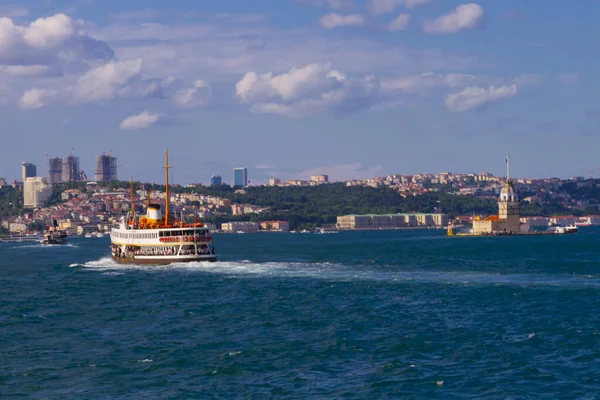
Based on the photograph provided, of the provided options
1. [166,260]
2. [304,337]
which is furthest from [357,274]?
[304,337]

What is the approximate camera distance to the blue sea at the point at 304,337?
3331 cm

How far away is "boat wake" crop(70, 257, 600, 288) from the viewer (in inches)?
2717

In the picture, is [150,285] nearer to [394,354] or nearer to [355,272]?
[355,272]

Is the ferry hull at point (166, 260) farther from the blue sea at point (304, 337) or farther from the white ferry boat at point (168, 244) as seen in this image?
the blue sea at point (304, 337)

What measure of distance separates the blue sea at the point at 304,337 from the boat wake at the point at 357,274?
366 mm

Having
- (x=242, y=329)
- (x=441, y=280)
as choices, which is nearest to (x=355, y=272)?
(x=441, y=280)

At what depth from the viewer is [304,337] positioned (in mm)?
42969

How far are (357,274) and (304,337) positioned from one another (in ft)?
115

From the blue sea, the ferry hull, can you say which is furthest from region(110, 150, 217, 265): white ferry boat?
the blue sea

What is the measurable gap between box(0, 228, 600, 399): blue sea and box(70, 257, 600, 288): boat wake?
0.37 metres

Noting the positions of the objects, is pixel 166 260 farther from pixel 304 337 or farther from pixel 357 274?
pixel 304 337

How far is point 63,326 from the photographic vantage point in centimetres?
4809

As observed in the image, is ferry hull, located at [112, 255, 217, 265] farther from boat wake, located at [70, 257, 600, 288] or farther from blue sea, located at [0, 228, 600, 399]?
blue sea, located at [0, 228, 600, 399]

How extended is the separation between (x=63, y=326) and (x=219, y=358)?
43.1 ft
